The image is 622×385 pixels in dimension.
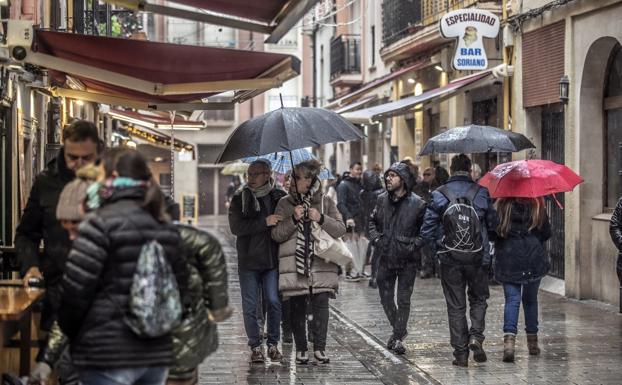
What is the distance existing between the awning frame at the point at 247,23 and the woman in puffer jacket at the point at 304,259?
100.0 inches

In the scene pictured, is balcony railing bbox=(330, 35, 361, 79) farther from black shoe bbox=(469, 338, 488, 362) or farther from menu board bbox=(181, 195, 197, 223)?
black shoe bbox=(469, 338, 488, 362)

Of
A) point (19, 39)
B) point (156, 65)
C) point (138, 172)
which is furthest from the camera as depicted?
point (156, 65)

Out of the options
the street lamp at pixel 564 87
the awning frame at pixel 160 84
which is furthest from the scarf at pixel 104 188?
the street lamp at pixel 564 87

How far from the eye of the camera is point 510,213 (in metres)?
12.0

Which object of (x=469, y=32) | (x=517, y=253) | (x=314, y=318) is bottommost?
(x=314, y=318)

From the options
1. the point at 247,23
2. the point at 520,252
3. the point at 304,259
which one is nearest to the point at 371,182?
the point at 520,252

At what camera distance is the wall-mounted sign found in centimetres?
2103

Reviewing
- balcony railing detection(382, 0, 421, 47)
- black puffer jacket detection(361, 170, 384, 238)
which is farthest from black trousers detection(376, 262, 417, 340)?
balcony railing detection(382, 0, 421, 47)

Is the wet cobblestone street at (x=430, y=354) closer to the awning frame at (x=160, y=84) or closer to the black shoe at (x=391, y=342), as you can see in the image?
the black shoe at (x=391, y=342)

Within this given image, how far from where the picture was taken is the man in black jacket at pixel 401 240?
12.4 m

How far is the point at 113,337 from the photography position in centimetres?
576

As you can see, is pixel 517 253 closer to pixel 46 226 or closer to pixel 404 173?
pixel 404 173

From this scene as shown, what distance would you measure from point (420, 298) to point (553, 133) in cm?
392

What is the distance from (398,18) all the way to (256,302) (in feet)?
62.8
